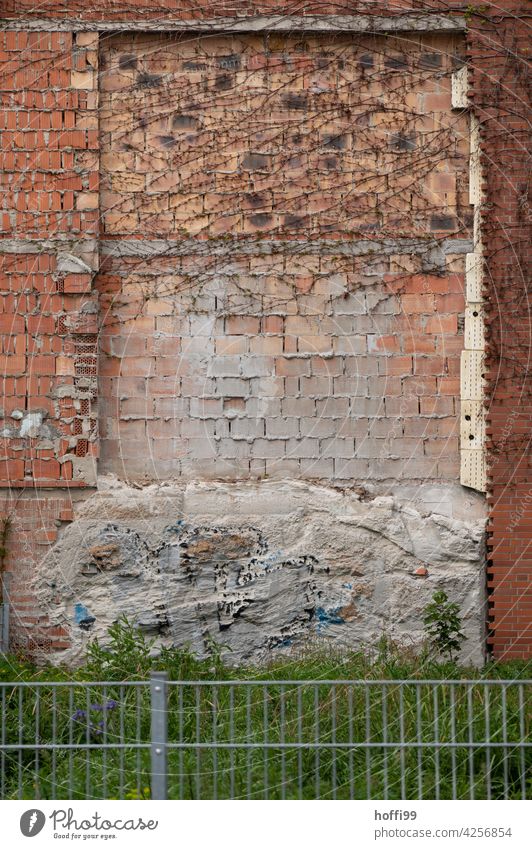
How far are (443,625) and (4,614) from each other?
3.26 meters

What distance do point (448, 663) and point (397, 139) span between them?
4.01 meters

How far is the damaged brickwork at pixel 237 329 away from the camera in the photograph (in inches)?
307

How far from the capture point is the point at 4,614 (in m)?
7.73

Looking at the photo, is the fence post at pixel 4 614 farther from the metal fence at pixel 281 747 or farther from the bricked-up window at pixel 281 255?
the bricked-up window at pixel 281 255

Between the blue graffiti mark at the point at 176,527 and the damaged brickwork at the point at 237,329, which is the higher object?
the damaged brickwork at the point at 237,329

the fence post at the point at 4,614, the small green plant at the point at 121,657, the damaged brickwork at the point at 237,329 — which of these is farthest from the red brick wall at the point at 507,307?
the fence post at the point at 4,614

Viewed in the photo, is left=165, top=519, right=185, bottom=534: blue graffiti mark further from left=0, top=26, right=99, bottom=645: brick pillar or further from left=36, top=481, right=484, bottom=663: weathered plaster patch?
left=0, top=26, right=99, bottom=645: brick pillar

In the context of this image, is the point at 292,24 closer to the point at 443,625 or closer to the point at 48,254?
the point at 48,254

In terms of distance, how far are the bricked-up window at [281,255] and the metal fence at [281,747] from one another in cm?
210

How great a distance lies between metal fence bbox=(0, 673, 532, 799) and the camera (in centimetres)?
491

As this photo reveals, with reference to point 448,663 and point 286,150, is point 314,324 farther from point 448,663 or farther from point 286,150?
point 448,663

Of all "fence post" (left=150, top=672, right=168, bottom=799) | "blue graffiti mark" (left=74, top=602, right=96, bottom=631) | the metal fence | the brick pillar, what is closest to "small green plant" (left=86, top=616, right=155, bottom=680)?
"blue graffiti mark" (left=74, top=602, right=96, bottom=631)

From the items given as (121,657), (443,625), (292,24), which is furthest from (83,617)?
(292,24)

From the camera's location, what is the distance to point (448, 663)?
750 centimetres
